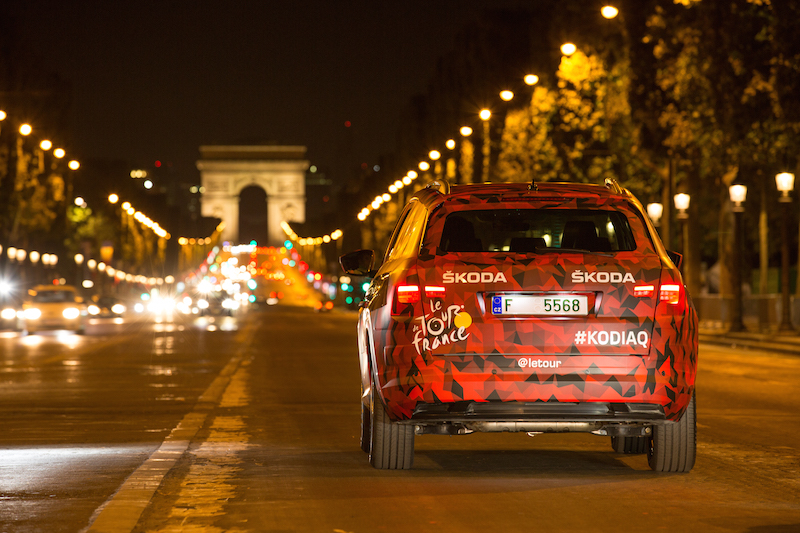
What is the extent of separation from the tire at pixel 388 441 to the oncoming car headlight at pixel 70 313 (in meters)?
31.0

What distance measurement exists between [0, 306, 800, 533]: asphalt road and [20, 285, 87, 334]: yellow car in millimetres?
22555

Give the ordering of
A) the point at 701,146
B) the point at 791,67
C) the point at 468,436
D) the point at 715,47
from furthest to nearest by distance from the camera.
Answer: the point at 701,146
the point at 715,47
the point at 791,67
the point at 468,436

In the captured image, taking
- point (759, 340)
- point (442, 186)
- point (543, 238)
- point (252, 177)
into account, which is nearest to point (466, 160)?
point (759, 340)

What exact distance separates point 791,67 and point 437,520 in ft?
74.3

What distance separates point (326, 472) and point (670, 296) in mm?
2443

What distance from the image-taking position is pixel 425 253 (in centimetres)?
834

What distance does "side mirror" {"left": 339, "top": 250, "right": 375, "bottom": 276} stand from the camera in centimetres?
1030

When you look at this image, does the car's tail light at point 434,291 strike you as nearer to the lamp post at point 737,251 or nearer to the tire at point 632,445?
the tire at point 632,445

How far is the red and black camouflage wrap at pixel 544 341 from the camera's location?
8016mm

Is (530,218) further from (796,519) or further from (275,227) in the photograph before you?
(275,227)

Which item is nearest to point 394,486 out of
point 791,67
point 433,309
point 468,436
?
point 433,309

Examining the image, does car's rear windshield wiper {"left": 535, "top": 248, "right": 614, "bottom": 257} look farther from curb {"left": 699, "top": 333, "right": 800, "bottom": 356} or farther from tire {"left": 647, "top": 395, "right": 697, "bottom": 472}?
curb {"left": 699, "top": 333, "right": 800, "bottom": 356}

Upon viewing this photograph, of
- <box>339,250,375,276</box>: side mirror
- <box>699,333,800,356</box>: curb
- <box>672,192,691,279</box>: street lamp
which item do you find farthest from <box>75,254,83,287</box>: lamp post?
<box>339,250,375,276</box>: side mirror

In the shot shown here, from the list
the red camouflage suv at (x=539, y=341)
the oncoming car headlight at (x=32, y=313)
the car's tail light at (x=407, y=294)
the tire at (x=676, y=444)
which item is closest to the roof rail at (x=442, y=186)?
the red camouflage suv at (x=539, y=341)
